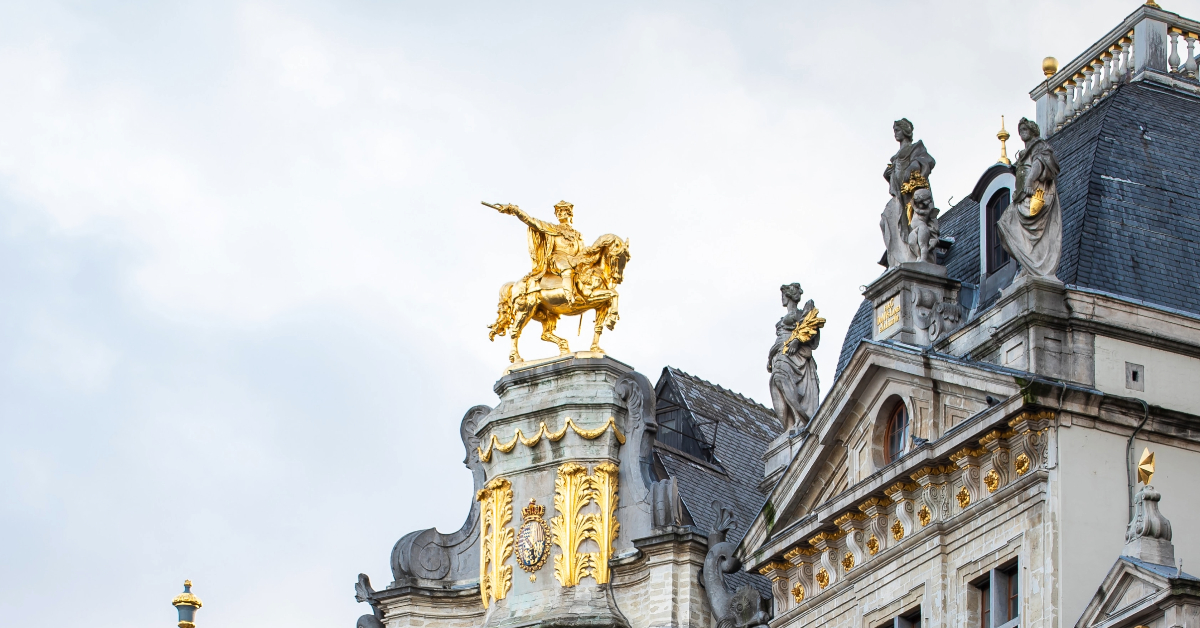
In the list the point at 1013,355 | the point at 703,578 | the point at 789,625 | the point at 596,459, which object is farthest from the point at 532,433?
the point at 1013,355

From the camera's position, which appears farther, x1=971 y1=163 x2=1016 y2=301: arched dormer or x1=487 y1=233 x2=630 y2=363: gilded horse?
x1=487 y1=233 x2=630 y2=363: gilded horse

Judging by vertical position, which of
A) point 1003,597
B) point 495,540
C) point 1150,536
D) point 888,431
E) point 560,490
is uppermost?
point 560,490

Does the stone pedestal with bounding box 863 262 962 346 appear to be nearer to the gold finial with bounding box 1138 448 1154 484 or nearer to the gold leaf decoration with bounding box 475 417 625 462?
the gold finial with bounding box 1138 448 1154 484

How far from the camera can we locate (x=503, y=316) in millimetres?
50875

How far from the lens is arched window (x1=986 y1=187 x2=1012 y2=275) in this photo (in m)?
42.4

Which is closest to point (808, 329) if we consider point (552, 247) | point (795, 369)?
point (795, 369)

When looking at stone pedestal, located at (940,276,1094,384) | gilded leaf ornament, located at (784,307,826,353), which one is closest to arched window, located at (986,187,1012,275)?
stone pedestal, located at (940,276,1094,384)

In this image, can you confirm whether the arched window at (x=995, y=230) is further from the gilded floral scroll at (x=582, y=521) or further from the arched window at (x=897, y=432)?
the gilded floral scroll at (x=582, y=521)

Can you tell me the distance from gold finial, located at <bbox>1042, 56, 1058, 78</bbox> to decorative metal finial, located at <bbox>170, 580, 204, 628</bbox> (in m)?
21.3

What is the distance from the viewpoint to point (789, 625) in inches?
1705

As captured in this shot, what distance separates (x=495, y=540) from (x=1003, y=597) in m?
13.5

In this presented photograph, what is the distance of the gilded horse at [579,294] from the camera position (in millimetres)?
50062

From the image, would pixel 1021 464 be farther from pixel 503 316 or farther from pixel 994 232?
pixel 503 316

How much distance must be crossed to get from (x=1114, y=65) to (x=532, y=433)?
13161 mm
